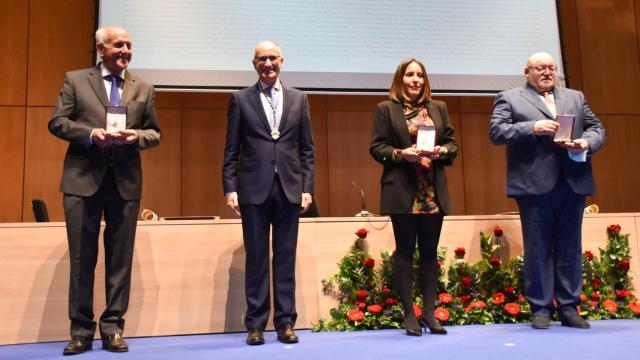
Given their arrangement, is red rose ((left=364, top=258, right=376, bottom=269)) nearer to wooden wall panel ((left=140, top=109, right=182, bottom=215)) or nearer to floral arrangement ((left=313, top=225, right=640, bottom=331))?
floral arrangement ((left=313, top=225, right=640, bottom=331))

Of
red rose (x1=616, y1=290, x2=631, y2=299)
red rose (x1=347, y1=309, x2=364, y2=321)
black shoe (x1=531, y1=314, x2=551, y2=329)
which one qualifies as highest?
red rose (x1=616, y1=290, x2=631, y2=299)

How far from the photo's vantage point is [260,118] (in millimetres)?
2941

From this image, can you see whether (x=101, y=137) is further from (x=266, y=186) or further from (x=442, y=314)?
(x=442, y=314)

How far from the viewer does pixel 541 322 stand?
303 cm

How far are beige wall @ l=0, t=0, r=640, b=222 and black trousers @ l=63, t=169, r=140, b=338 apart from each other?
2571 mm

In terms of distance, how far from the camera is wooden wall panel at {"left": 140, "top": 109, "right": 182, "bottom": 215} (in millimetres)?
5375

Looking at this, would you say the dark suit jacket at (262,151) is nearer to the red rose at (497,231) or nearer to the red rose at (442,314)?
the red rose at (442,314)

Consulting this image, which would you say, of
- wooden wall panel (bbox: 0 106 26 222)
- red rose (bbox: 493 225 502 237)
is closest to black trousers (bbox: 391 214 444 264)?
red rose (bbox: 493 225 502 237)

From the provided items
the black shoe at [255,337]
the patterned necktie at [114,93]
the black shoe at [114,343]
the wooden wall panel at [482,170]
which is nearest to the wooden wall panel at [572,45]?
the wooden wall panel at [482,170]

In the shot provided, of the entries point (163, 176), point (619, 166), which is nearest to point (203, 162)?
point (163, 176)

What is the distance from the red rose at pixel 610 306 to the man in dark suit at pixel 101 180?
2586 millimetres

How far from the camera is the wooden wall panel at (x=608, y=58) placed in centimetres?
599

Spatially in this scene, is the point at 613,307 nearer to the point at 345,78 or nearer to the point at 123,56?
the point at 345,78

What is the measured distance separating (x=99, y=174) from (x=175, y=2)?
2.48 meters
